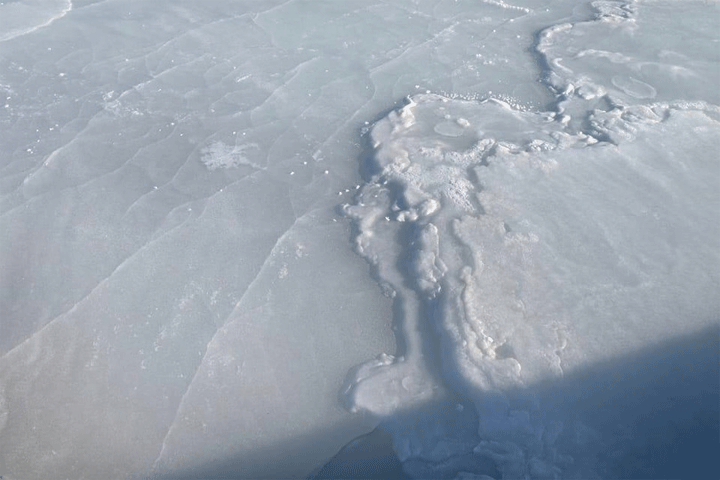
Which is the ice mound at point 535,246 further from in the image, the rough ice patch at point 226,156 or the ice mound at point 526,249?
the rough ice patch at point 226,156

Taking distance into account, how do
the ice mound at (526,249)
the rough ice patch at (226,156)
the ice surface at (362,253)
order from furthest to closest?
1. the rough ice patch at (226,156)
2. the ice mound at (526,249)
3. the ice surface at (362,253)

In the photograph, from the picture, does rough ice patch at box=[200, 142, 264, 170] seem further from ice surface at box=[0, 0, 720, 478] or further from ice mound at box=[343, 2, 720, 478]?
ice mound at box=[343, 2, 720, 478]

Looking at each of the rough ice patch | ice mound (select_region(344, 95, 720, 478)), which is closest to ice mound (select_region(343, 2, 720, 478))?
ice mound (select_region(344, 95, 720, 478))

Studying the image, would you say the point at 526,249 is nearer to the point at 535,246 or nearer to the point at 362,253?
the point at 535,246

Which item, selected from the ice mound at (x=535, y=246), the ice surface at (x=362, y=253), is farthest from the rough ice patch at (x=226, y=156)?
the ice mound at (x=535, y=246)

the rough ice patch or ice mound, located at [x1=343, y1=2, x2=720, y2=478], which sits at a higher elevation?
the rough ice patch

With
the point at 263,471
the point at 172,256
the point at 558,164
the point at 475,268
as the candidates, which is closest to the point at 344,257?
the point at 475,268

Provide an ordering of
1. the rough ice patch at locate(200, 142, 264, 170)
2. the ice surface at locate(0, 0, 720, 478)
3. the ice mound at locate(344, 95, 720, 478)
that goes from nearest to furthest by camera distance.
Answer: the ice surface at locate(0, 0, 720, 478) < the ice mound at locate(344, 95, 720, 478) < the rough ice patch at locate(200, 142, 264, 170)

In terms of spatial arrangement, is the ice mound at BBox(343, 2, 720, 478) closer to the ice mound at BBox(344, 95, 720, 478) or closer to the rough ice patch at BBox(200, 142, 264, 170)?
the ice mound at BBox(344, 95, 720, 478)

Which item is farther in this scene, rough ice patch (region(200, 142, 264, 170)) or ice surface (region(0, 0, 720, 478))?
rough ice patch (region(200, 142, 264, 170))

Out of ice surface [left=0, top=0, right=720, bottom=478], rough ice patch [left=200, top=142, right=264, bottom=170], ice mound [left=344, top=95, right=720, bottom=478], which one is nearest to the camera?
ice surface [left=0, top=0, right=720, bottom=478]
